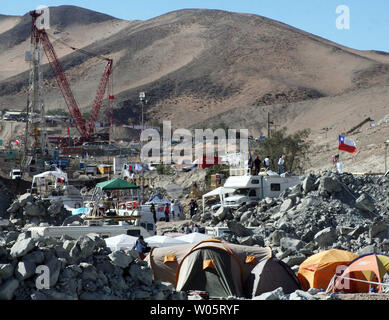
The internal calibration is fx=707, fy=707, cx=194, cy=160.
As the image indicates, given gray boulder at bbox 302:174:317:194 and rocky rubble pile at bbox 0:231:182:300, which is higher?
gray boulder at bbox 302:174:317:194

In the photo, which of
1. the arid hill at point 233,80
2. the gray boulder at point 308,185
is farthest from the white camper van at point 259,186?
the arid hill at point 233,80

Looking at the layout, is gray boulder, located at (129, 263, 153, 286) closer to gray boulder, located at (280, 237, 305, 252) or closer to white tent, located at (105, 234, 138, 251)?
white tent, located at (105, 234, 138, 251)

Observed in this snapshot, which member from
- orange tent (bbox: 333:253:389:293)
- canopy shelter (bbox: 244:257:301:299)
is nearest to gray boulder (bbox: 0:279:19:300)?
canopy shelter (bbox: 244:257:301:299)

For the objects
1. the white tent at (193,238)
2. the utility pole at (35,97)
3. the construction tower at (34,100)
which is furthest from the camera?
the utility pole at (35,97)

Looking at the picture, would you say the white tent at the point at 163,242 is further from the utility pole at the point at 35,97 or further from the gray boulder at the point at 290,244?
the utility pole at the point at 35,97

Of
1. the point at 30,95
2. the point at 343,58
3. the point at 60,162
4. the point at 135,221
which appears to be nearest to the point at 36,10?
the point at 30,95

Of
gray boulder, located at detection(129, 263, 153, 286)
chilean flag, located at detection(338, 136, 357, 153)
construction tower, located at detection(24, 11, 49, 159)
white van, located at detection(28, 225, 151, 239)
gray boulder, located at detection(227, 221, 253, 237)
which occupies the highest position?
construction tower, located at detection(24, 11, 49, 159)

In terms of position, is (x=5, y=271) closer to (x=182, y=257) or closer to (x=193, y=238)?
(x=182, y=257)
